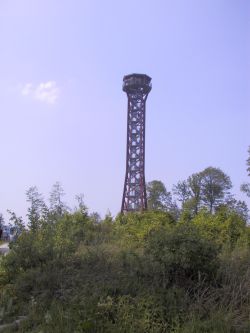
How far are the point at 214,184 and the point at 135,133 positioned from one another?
2524cm

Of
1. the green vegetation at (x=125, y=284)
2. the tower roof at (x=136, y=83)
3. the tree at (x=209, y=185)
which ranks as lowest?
the green vegetation at (x=125, y=284)

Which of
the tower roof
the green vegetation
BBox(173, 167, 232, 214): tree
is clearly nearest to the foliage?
the green vegetation

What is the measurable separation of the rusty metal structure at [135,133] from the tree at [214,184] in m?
17.1

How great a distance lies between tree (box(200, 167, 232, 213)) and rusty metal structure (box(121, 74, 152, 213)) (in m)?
17.1

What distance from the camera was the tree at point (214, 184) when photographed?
5041cm

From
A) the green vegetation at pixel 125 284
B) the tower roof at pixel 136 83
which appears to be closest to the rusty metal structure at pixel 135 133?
the tower roof at pixel 136 83

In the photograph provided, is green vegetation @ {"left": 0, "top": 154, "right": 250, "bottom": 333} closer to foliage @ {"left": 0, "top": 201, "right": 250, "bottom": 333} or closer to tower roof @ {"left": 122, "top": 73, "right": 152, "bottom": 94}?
foliage @ {"left": 0, "top": 201, "right": 250, "bottom": 333}

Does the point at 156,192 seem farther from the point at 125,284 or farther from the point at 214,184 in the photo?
the point at 125,284

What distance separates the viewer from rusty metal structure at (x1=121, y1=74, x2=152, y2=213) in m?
68.1

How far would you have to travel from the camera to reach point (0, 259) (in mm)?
8953

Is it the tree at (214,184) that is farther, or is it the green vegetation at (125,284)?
the tree at (214,184)

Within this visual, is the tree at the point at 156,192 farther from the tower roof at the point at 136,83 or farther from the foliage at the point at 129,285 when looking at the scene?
the foliage at the point at 129,285

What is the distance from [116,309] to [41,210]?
5.25 m

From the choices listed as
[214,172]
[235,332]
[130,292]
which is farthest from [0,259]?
[214,172]
